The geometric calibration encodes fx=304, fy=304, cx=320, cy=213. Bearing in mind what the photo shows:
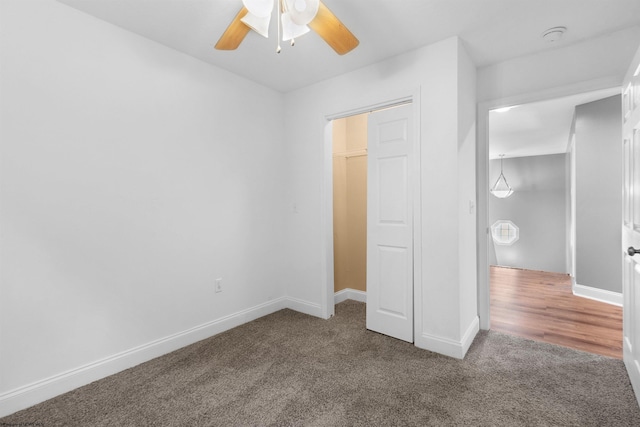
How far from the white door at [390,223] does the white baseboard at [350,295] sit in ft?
2.80

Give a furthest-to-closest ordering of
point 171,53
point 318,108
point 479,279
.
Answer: point 318,108
point 479,279
point 171,53

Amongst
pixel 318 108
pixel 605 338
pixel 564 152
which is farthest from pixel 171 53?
pixel 564 152

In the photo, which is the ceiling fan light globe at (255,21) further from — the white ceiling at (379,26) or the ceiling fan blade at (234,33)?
the white ceiling at (379,26)

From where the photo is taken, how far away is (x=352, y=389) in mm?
1931

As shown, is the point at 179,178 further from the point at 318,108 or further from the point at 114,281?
the point at 318,108

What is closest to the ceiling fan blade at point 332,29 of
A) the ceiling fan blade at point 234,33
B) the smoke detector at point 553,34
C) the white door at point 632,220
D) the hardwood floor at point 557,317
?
the ceiling fan blade at point 234,33

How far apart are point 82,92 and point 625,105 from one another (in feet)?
12.0

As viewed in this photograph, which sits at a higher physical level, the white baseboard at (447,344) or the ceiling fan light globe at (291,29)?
the ceiling fan light globe at (291,29)

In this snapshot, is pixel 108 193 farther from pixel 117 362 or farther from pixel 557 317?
pixel 557 317

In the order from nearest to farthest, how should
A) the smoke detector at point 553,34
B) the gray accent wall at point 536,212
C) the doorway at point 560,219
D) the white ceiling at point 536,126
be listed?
the smoke detector at point 553,34 → the doorway at point 560,219 → the white ceiling at point 536,126 → the gray accent wall at point 536,212

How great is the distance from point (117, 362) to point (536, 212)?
8.87m

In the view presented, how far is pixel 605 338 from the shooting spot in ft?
8.76

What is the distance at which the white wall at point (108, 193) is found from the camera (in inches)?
70.3

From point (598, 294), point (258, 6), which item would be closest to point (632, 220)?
point (258, 6)
